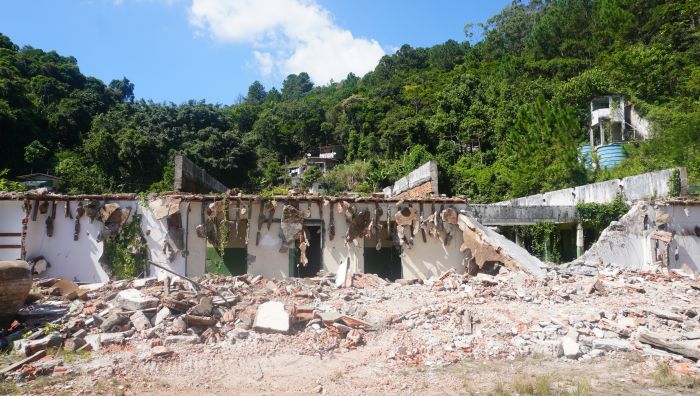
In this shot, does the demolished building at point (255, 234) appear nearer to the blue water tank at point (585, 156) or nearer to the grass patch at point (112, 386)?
the grass patch at point (112, 386)

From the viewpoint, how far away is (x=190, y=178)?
13.9m

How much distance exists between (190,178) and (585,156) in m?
22.7

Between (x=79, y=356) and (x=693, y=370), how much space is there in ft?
29.7

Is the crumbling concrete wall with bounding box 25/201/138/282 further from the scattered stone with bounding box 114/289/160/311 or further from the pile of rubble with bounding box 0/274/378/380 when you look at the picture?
the scattered stone with bounding box 114/289/160/311

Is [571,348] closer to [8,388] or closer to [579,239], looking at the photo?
[8,388]

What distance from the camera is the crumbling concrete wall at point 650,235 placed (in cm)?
1369

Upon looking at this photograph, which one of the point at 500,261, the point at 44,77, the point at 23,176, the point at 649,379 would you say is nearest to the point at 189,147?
the point at 23,176

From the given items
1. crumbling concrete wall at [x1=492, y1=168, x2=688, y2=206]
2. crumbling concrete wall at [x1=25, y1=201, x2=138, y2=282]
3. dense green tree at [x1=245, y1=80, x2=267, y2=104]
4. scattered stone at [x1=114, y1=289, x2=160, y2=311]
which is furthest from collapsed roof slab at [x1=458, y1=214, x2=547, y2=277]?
dense green tree at [x1=245, y1=80, x2=267, y2=104]

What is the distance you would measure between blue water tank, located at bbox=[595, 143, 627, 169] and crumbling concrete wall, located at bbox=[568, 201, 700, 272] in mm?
13523

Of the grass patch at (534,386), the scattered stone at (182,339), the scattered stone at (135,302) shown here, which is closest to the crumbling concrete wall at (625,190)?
the grass patch at (534,386)

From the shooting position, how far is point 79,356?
6801 mm

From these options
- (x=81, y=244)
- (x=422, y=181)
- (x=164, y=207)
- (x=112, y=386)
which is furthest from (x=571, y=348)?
(x=81, y=244)

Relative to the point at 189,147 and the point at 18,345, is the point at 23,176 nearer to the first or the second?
the point at 189,147

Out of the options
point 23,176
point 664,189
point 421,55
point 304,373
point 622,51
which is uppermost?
point 421,55
